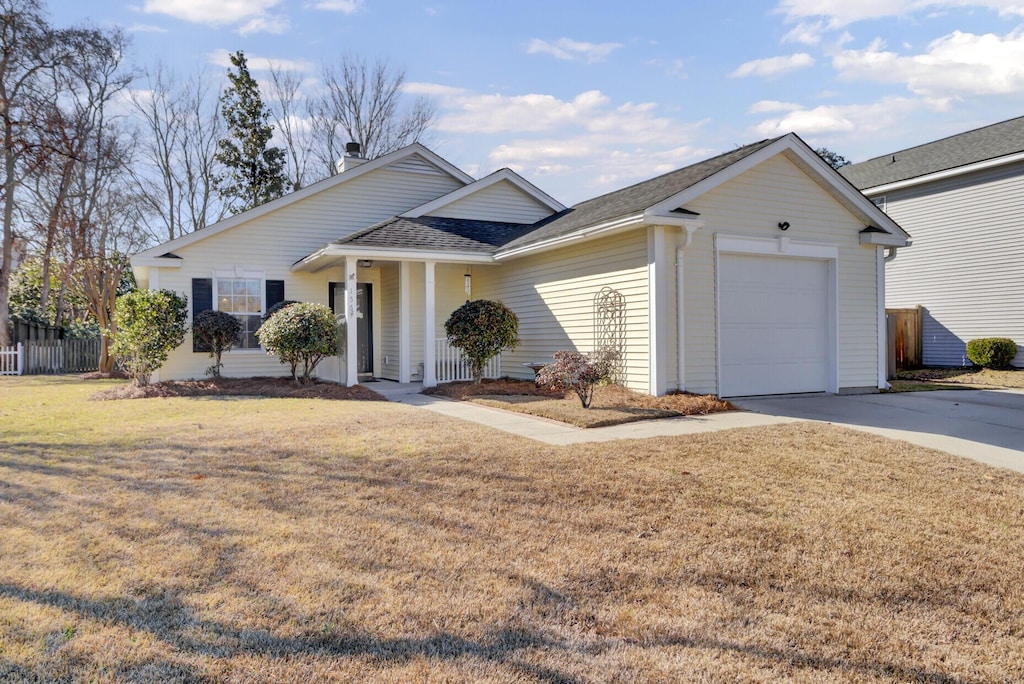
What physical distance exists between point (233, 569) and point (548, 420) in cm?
535

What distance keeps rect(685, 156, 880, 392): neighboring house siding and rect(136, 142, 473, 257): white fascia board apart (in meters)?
8.33

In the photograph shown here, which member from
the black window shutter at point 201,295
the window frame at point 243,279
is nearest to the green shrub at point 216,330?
the black window shutter at point 201,295

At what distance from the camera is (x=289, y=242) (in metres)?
14.8

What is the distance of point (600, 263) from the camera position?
442 inches

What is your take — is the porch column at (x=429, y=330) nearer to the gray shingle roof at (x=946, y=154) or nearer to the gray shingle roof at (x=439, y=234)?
the gray shingle roof at (x=439, y=234)

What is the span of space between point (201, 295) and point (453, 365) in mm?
5787

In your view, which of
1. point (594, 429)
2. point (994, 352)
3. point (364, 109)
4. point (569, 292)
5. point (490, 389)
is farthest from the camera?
point (364, 109)

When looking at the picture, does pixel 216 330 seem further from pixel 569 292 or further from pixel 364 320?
pixel 569 292

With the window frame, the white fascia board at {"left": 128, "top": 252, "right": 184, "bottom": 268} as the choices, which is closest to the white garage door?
the window frame

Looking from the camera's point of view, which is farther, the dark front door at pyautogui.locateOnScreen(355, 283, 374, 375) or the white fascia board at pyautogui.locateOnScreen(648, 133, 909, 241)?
the dark front door at pyautogui.locateOnScreen(355, 283, 374, 375)

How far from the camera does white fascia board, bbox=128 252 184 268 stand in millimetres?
13125

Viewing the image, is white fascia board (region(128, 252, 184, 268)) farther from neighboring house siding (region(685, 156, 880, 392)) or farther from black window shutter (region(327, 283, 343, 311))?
neighboring house siding (region(685, 156, 880, 392))

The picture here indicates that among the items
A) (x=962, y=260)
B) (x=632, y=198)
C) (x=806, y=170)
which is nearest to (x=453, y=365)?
(x=632, y=198)

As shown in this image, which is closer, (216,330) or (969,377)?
(216,330)
